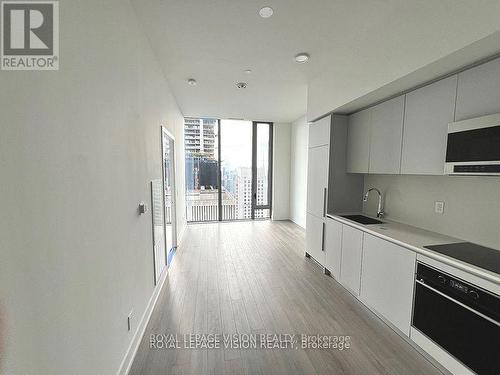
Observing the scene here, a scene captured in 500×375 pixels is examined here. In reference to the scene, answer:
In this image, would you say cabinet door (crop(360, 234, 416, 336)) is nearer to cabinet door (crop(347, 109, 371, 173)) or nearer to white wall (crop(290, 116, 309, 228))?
cabinet door (crop(347, 109, 371, 173))

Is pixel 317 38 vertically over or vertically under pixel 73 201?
over

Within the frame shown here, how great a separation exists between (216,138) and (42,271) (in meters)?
5.86

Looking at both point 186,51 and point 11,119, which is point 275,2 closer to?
point 186,51

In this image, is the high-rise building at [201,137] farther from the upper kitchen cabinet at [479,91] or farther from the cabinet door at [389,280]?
the upper kitchen cabinet at [479,91]

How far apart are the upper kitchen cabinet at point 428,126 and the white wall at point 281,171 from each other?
456cm

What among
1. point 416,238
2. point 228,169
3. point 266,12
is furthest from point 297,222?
point 266,12

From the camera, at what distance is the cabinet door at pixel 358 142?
9.20 ft

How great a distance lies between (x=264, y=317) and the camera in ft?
7.53

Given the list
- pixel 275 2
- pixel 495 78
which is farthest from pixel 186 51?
pixel 495 78

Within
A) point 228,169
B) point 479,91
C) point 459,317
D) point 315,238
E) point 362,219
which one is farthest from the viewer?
point 228,169

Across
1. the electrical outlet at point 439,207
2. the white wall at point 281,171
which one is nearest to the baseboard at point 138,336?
the electrical outlet at point 439,207

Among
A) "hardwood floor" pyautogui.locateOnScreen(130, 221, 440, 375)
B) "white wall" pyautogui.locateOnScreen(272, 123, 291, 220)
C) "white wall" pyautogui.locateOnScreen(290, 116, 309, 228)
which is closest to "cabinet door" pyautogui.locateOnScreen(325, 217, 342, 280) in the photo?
"hardwood floor" pyautogui.locateOnScreen(130, 221, 440, 375)

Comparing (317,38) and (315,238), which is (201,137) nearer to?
(315,238)

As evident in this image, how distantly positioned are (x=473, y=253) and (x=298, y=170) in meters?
4.70
